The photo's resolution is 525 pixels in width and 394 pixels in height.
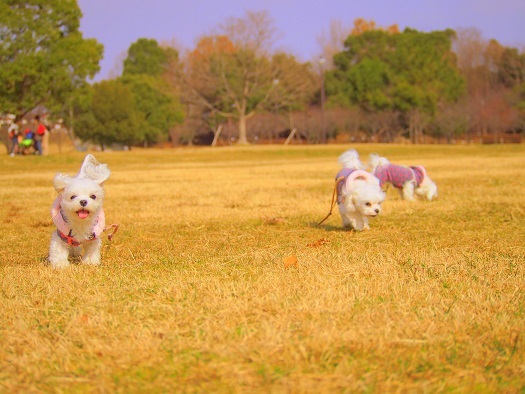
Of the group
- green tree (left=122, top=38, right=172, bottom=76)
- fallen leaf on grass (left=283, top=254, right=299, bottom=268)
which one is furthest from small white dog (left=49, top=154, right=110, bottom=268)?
green tree (left=122, top=38, right=172, bottom=76)

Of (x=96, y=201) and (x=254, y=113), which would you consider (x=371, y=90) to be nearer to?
(x=254, y=113)

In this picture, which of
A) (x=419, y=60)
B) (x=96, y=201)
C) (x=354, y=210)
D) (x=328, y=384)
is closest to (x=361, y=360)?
(x=328, y=384)

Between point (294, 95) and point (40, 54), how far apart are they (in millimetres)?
24091

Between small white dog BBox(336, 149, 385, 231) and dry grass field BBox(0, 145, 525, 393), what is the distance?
0.27 metres

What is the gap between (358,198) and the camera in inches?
258

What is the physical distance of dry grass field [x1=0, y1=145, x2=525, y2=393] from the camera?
90.7 inches

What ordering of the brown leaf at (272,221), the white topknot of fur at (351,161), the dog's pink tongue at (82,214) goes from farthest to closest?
the white topknot of fur at (351,161) → the brown leaf at (272,221) → the dog's pink tongue at (82,214)

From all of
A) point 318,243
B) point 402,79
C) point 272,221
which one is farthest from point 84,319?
point 402,79

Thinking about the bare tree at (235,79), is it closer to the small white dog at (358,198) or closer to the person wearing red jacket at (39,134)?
the person wearing red jacket at (39,134)

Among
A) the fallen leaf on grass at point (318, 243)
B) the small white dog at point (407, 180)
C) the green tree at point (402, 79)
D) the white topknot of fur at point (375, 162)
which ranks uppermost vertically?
the green tree at point (402, 79)

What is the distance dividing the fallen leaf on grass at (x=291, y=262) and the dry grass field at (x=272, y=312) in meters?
0.02

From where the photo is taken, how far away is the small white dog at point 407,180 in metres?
9.72

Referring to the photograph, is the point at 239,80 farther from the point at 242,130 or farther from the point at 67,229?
the point at 67,229

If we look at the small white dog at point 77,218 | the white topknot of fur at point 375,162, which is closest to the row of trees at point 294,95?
the white topknot of fur at point 375,162
